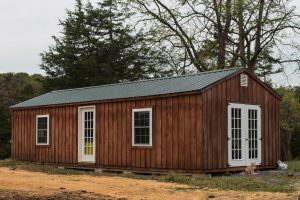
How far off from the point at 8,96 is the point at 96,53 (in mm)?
7532

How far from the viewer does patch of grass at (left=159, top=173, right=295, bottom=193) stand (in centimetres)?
1181

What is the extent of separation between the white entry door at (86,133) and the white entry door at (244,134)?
5291mm

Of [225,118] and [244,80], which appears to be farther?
[244,80]

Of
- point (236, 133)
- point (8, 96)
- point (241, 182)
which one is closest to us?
point (241, 182)

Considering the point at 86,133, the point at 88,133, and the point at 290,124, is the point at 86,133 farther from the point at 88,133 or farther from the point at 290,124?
the point at 290,124

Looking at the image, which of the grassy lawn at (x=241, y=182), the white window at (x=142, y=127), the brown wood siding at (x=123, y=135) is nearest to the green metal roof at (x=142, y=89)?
the brown wood siding at (x=123, y=135)

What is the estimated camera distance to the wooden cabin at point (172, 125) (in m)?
14.9

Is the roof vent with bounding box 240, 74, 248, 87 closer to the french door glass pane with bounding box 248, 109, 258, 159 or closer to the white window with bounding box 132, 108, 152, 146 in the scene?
the french door glass pane with bounding box 248, 109, 258, 159

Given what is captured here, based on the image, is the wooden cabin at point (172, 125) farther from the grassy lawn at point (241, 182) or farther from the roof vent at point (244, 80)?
the grassy lawn at point (241, 182)

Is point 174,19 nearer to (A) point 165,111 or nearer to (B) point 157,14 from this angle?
(B) point 157,14

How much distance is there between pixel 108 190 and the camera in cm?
1170

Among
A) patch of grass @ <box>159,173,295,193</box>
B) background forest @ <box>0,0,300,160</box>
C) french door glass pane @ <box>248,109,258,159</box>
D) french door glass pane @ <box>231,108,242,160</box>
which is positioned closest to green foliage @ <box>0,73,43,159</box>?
background forest @ <box>0,0,300,160</box>

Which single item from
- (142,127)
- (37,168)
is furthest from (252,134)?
(37,168)

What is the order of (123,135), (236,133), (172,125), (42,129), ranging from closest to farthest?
(172,125)
(236,133)
(123,135)
(42,129)
